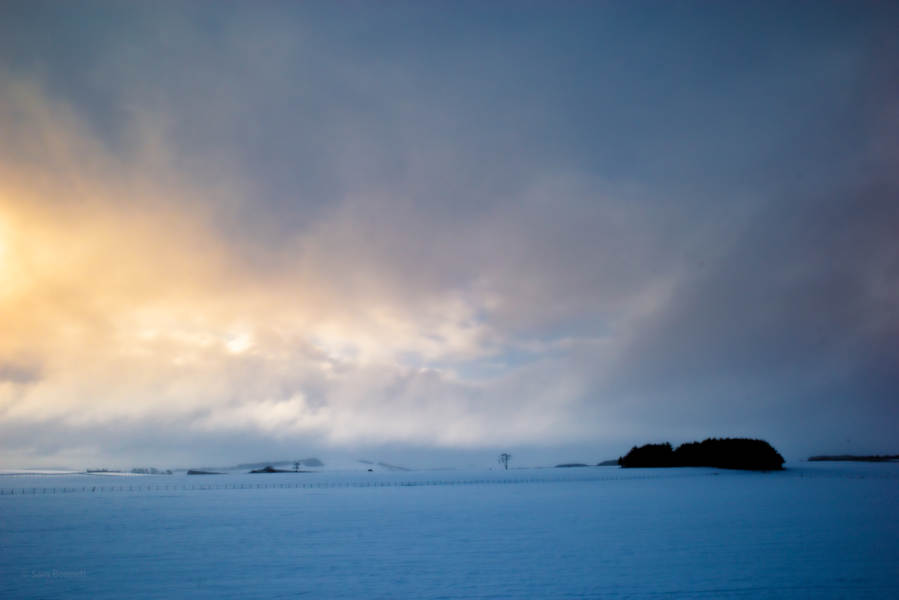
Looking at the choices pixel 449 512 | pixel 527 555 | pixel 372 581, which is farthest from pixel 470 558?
pixel 449 512

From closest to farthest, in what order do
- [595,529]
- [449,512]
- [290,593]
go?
[290,593], [595,529], [449,512]

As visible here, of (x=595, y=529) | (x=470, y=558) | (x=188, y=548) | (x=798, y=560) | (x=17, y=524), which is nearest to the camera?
(x=798, y=560)

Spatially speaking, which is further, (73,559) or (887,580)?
(73,559)

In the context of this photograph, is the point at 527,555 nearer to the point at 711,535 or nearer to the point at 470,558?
the point at 470,558

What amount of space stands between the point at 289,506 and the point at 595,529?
53053 millimetres

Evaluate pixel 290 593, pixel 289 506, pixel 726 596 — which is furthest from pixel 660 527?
pixel 289 506

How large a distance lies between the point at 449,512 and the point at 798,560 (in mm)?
45335

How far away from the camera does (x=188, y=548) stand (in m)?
48.8

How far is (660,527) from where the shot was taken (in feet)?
189

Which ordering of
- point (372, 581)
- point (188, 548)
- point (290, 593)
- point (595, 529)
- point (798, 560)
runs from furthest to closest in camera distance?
1. point (595, 529)
2. point (188, 548)
3. point (798, 560)
4. point (372, 581)
5. point (290, 593)

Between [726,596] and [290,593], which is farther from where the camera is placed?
[290,593]

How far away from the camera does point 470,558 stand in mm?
41938

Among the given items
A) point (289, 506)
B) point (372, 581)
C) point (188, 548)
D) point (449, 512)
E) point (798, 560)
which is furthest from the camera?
point (289, 506)

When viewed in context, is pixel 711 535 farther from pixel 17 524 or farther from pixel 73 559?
pixel 17 524
